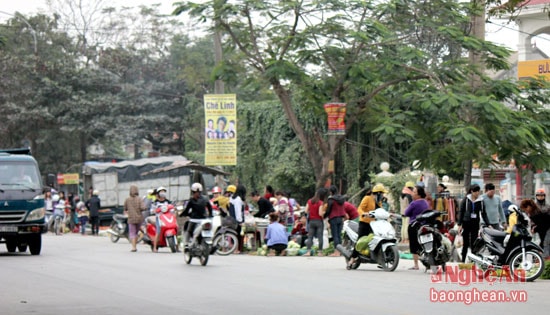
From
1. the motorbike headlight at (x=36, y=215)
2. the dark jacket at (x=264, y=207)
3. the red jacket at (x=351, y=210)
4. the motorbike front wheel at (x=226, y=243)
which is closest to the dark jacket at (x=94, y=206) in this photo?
the dark jacket at (x=264, y=207)

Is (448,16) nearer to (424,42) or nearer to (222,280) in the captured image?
(424,42)

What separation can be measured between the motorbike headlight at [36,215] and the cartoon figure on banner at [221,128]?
7557mm

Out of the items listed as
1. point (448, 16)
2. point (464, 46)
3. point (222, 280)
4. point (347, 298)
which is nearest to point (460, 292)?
point (347, 298)

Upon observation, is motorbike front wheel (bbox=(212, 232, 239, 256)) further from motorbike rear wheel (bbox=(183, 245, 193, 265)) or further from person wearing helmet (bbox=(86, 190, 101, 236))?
person wearing helmet (bbox=(86, 190, 101, 236))

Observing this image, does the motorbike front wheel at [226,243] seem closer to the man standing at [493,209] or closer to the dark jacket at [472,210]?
the dark jacket at [472,210]

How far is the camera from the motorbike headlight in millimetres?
21391

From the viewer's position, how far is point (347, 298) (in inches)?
492

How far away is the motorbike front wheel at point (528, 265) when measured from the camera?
586 inches

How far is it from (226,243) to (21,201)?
520 cm

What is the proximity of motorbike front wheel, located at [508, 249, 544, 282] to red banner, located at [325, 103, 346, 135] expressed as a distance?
11332mm

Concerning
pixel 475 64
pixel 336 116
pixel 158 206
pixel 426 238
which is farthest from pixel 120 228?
pixel 426 238

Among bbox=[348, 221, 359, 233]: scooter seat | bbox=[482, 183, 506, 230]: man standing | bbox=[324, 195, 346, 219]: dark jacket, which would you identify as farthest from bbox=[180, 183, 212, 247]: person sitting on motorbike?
bbox=[482, 183, 506, 230]: man standing

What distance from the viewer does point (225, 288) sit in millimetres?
14016

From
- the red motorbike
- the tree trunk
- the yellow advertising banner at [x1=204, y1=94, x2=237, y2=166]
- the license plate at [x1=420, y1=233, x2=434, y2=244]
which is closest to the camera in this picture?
the license plate at [x1=420, y1=233, x2=434, y2=244]
